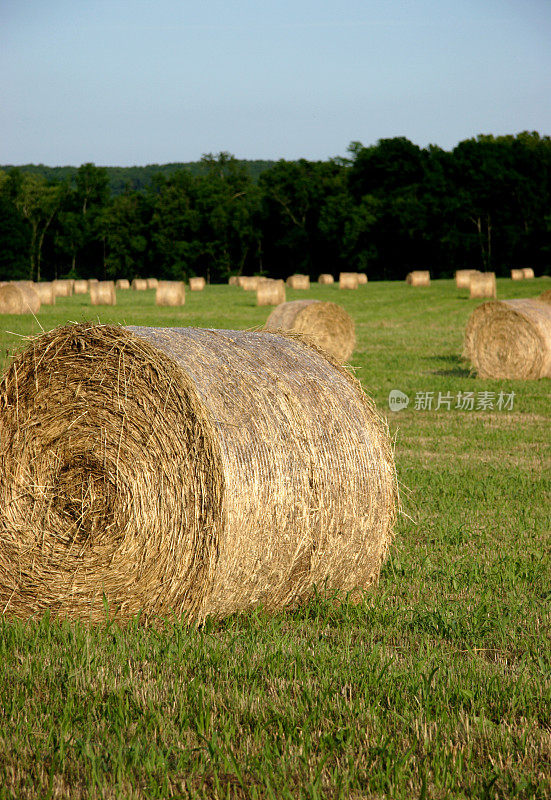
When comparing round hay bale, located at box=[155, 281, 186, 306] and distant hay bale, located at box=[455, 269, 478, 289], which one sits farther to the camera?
distant hay bale, located at box=[455, 269, 478, 289]

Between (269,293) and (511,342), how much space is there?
929 inches

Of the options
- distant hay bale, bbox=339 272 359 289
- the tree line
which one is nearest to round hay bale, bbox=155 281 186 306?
distant hay bale, bbox=339 272 359 289

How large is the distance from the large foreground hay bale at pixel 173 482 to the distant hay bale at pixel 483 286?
38.4 meters

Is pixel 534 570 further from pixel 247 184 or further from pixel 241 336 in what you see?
pixel 247 184

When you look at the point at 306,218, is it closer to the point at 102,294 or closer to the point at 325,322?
the point at 102,294

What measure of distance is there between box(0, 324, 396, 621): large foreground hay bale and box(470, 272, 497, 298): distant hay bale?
38407 mm

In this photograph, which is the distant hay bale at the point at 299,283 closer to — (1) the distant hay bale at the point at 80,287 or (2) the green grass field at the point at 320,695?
(1) the distant hay bale at the point at 80,287

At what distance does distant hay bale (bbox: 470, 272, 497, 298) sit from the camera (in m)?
43.2

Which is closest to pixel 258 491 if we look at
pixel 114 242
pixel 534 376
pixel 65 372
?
pixel 65 372

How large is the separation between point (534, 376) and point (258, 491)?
14.6 meters

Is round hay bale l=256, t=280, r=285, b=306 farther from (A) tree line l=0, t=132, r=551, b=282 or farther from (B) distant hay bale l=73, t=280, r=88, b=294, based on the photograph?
(A) tree line l=0, t=132, r=551, b=282

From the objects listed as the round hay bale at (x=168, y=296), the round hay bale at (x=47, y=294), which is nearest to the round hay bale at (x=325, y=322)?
the round hay bale at (x=168, y=296)

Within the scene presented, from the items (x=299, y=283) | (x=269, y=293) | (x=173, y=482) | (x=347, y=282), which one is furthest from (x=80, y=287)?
(x=173, y=482)

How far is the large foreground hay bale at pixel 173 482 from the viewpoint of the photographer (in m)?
5.38
